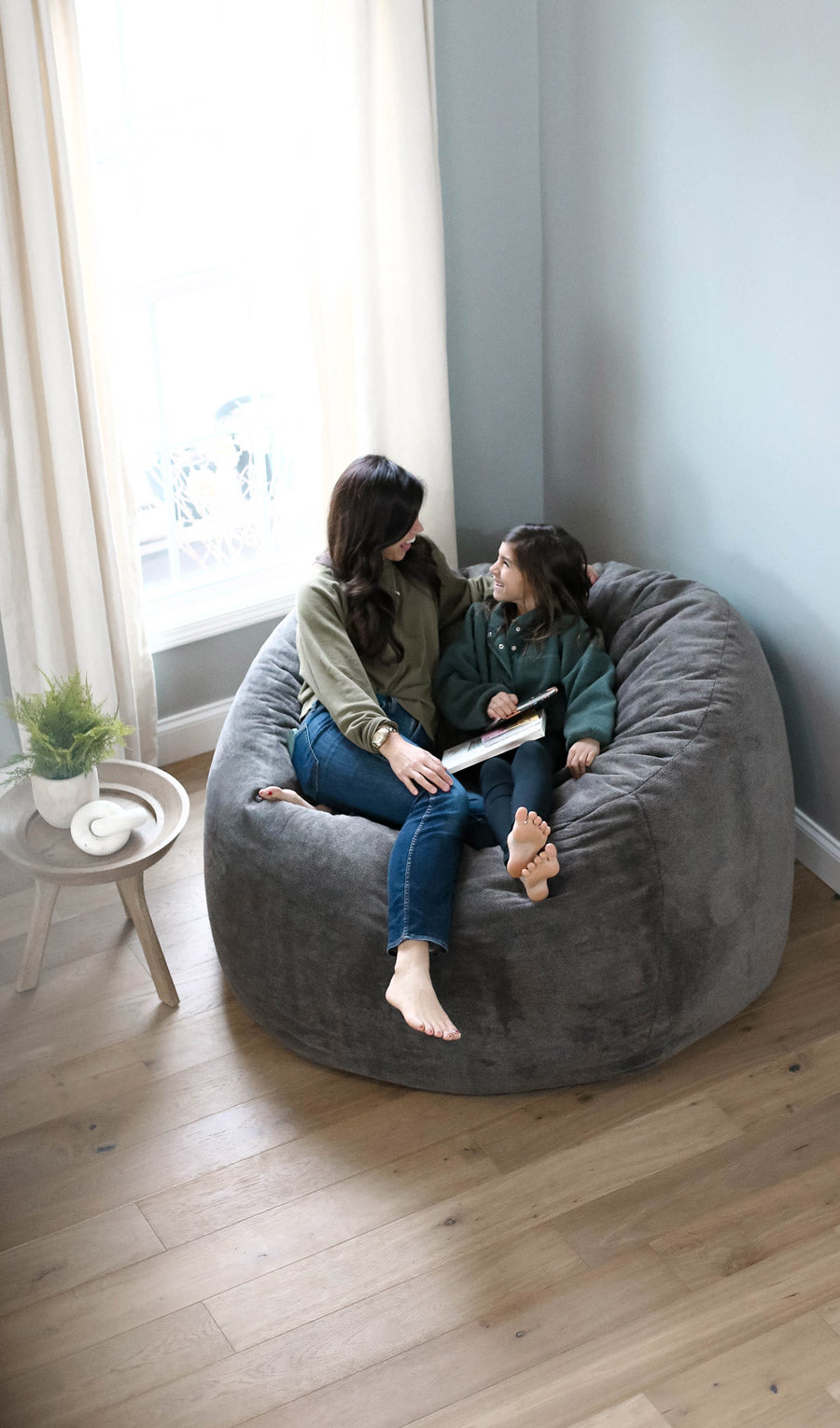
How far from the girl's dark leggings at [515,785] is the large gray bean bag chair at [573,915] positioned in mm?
39

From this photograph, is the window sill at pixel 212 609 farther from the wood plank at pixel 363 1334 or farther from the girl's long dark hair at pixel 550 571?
the wood plank at pixel 363 1334

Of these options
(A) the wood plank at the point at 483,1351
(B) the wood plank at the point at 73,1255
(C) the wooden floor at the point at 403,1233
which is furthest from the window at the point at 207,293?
(A) the wood plank at the point at 483,1351

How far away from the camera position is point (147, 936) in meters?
2.61

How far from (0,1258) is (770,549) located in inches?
79.7

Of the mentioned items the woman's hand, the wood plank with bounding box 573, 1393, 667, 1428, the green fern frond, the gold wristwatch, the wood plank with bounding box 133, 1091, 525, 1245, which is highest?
the green fern frond

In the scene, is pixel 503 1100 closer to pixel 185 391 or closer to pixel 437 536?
pixel 437 536

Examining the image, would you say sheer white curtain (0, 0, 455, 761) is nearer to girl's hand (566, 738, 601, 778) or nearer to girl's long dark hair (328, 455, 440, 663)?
girl's long dark hair (328, 455, 440, 663)

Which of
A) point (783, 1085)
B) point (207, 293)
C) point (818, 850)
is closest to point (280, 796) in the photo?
point (783, 1085)

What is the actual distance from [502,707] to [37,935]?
3.49 feet

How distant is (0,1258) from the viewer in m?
2.17

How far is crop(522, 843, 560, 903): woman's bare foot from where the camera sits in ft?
7.39

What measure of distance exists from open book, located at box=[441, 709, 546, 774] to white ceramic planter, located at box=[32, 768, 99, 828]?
2.28 feet

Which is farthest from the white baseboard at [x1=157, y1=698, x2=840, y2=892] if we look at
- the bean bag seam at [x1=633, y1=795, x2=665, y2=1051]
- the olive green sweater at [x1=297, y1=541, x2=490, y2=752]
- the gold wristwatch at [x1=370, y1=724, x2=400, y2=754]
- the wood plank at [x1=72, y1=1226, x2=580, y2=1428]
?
the wood plank at [x1=72, y1=1226, x2=580, y2=1428]

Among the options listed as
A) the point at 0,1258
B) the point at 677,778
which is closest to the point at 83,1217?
the point at 0,1258
